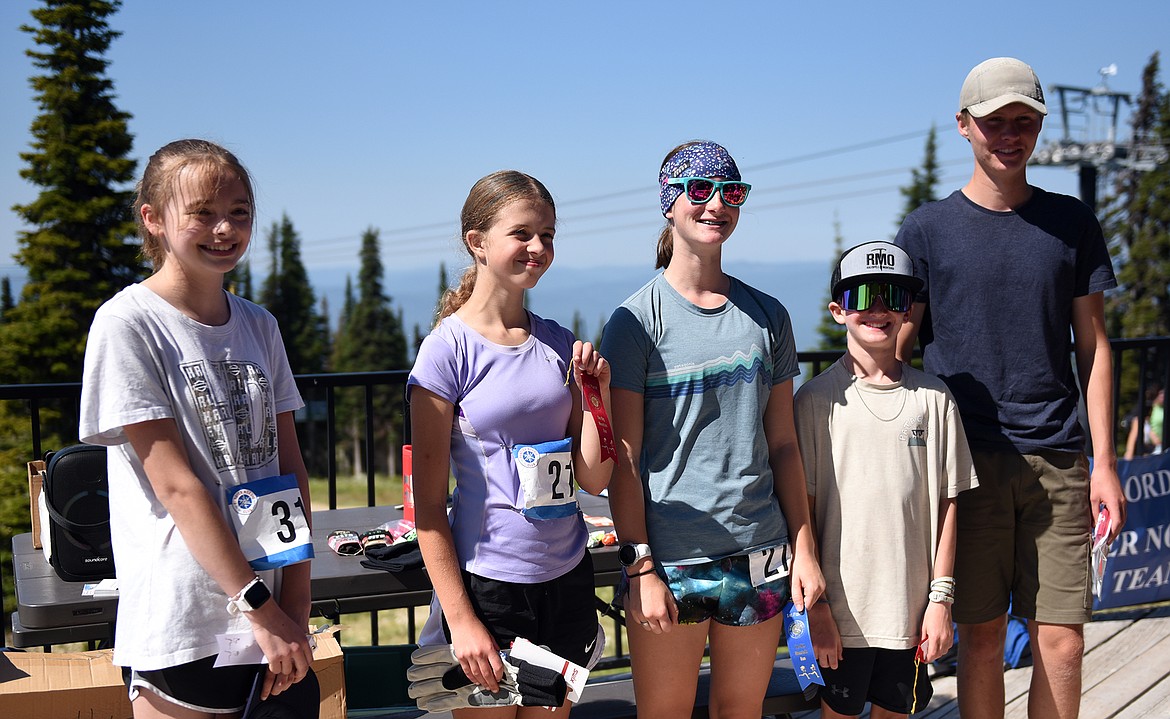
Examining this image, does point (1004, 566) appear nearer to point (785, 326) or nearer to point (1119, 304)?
point (785, 326)

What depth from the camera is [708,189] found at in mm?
2297

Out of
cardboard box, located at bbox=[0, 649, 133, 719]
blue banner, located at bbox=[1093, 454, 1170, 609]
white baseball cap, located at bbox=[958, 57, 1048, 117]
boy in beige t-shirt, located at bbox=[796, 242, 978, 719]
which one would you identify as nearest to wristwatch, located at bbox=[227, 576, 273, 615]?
cardboard box, located at bbox=[0, 649, 133, 719]

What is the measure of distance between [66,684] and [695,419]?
178 centimetres

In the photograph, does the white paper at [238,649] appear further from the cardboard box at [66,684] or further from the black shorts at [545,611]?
the cardboard box at [66,684]

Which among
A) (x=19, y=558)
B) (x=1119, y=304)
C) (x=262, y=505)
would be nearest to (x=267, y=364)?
(x=262, y=505)

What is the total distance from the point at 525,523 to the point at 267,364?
2.13 ft

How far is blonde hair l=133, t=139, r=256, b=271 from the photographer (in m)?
1.77

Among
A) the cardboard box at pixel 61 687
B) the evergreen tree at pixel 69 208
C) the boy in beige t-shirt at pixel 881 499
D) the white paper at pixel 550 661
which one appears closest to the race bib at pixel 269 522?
the white paper at pixel 550 661

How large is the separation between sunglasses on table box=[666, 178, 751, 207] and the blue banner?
316 centimetres

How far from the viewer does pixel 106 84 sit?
33.3 metres

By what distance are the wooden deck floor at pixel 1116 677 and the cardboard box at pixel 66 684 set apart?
2.31m

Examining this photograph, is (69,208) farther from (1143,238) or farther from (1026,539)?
(1143,238)

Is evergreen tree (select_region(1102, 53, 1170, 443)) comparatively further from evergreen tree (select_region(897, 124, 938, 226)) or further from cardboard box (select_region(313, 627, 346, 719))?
cardboard box (select_region(313, 627, 346, 719))

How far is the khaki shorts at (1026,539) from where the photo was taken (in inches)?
105
